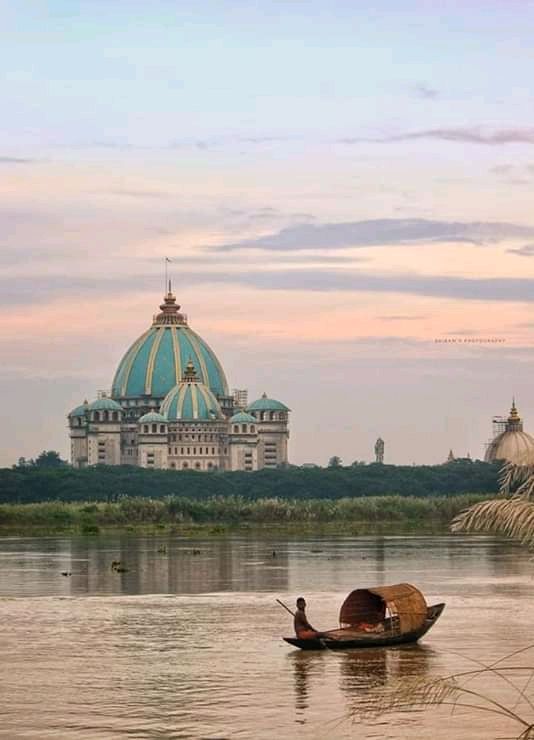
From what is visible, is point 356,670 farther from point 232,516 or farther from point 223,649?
point 232,516

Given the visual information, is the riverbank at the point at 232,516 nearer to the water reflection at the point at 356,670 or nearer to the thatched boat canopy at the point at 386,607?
the thatched boat canopy at the point at 386,607

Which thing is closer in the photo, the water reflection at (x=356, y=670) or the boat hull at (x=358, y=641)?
the water reflection at (x=356, y=670)

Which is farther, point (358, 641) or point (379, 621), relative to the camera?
point (379, 621)

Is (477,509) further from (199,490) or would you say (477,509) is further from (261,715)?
(199,490)

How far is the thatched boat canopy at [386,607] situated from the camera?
34.9 m

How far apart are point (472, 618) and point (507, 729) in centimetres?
1575

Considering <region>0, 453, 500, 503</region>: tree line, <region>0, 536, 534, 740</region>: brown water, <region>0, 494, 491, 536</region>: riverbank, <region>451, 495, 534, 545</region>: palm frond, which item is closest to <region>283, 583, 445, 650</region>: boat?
<region>0, 536, 534, 740</region>: brown water

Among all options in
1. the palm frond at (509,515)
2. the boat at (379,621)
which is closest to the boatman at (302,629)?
the boat at (379,621)

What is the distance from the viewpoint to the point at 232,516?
→ 113 meters

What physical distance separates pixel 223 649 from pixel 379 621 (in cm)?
324

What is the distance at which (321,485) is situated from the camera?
155m

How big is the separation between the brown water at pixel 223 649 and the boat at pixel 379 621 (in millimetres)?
316

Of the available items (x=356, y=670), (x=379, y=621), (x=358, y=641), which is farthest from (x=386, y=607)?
(x=356, y=670)

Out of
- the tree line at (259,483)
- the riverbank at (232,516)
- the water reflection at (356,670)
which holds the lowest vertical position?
the water reflection at (356,670)
